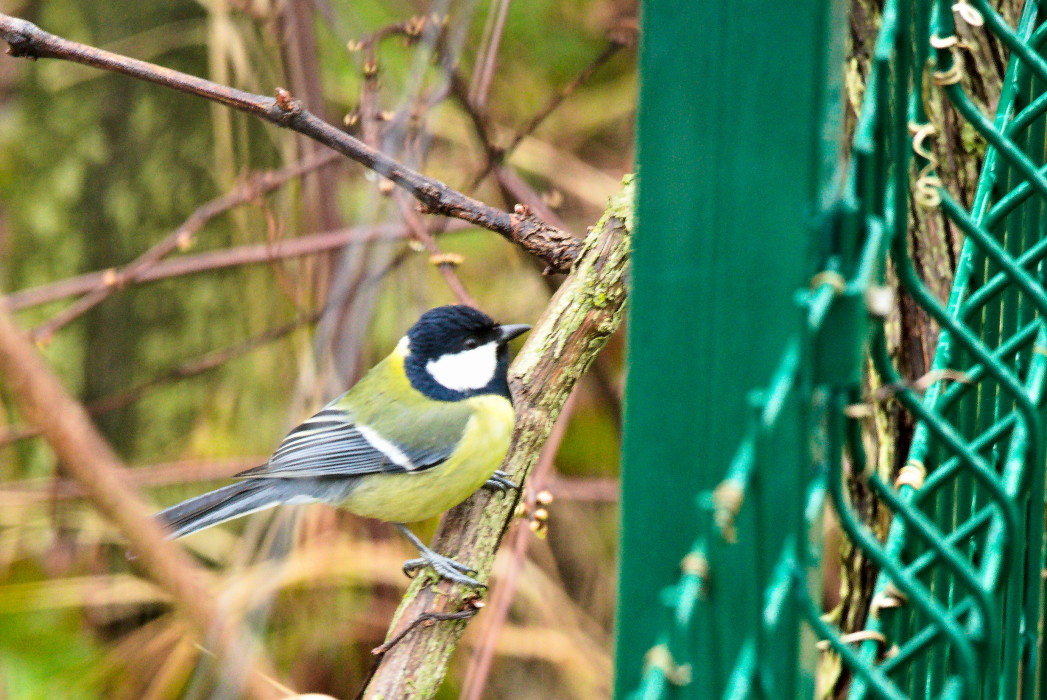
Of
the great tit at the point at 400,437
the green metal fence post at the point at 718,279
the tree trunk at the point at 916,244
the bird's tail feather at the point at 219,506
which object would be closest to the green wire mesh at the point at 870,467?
the green metal fence post at the point at 718,279

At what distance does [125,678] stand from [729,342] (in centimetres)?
207

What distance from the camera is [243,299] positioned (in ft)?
9.00

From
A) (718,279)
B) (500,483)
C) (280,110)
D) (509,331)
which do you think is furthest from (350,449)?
(718,279)

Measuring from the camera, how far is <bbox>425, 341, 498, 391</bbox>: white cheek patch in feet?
6.17

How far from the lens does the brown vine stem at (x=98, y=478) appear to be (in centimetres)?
130

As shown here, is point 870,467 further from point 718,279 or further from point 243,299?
point 243,299

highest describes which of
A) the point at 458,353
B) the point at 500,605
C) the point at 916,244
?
the point at 916,244

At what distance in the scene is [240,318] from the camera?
9.12 ft

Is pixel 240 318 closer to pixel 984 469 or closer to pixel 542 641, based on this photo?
pixel 542 641

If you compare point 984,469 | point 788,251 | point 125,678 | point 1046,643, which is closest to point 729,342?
point 788,251

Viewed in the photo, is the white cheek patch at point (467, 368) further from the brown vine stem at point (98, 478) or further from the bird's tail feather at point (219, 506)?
the brown vine stem at point (98, 478)

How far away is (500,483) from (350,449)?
50cm

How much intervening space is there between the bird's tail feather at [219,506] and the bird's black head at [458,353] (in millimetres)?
354

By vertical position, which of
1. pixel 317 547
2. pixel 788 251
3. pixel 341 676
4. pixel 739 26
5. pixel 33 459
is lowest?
pixel 341 676
